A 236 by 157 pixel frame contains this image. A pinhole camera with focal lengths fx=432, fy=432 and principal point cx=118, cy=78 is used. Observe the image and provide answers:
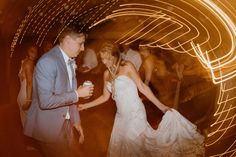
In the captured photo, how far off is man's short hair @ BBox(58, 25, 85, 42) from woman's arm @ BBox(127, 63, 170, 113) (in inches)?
17.0

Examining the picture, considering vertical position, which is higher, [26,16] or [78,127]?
[26,16]

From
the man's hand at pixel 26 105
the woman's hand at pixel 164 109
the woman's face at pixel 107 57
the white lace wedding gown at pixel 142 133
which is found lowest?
the white lace wedding gown at pixel 142 133

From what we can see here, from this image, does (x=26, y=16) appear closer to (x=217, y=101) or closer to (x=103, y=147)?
(x=103, y=147)

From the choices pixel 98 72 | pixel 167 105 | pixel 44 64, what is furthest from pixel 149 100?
pixel 44 64

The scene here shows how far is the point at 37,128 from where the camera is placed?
Result: 325 cm

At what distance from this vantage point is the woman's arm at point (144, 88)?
3125mm

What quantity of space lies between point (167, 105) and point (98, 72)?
56 cm

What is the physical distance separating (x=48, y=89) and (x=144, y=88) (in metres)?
0.70

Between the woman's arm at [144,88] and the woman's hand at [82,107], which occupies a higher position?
the woman's arm at [144,88]

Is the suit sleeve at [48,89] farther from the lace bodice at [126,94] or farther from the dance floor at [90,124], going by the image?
the lace bodice at [126,94]

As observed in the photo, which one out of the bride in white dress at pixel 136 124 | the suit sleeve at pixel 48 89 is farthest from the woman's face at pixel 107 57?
the suit sleeve at pixel 48 89

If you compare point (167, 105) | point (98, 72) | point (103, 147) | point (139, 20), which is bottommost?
point (103, 147)

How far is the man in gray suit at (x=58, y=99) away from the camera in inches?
123

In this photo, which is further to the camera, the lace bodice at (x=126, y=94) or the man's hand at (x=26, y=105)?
the man's hand at (x=26, y=105)
